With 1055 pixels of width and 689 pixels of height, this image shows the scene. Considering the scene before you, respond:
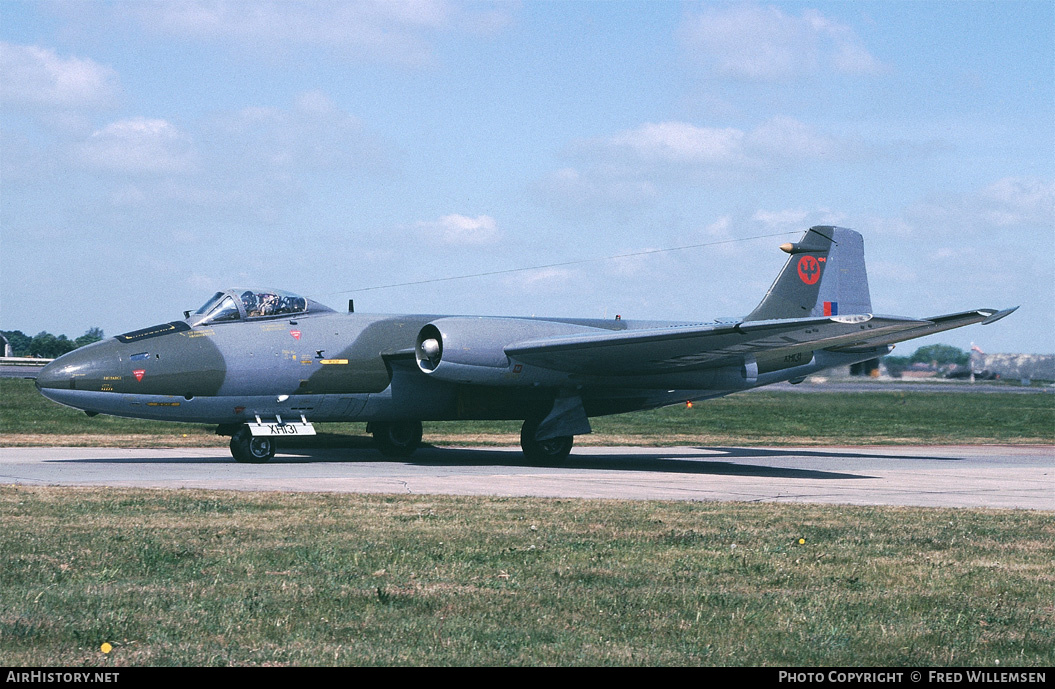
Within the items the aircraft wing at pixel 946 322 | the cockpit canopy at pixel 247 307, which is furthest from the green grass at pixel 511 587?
the cockpit canopy at pixel 247 307

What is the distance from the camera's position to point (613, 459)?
78.8 feet

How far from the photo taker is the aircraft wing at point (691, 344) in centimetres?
1911

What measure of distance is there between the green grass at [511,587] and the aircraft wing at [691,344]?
6.48m

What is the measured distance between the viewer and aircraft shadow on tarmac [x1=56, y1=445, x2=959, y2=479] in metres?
20.9

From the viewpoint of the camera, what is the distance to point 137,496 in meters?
13.7

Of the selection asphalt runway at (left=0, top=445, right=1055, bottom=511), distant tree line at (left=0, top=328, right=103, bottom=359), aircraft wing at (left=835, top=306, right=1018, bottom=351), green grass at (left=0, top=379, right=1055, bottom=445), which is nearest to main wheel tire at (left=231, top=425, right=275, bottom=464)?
asphalt runway at (left=0, top=445, right=1055, bottom=511)

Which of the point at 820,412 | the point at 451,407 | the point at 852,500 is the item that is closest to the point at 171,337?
the point at 451,407

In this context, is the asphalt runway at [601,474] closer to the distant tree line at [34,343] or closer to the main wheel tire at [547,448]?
the main wheel tire at [547,448]

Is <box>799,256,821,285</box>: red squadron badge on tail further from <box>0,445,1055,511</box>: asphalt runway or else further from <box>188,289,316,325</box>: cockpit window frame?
<box>188,289,316,325</box>: cockpit window frame

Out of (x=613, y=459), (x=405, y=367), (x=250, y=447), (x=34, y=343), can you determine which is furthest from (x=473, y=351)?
(x=34, y=343)

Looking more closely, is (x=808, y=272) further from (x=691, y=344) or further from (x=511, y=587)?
(x=511, y=587)

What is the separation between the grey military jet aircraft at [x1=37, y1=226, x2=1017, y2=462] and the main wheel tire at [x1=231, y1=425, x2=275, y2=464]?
22 mm

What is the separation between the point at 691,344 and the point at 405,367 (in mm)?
5797
